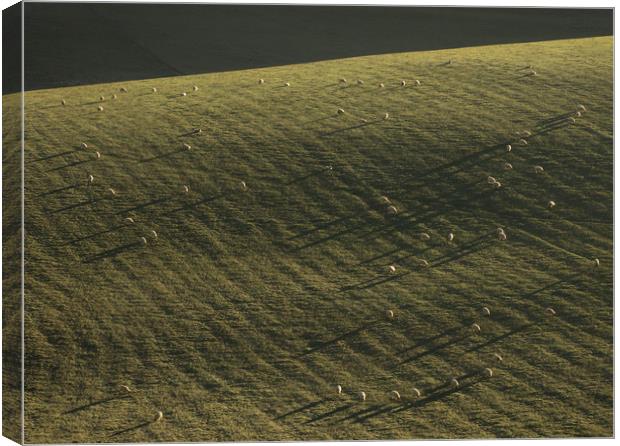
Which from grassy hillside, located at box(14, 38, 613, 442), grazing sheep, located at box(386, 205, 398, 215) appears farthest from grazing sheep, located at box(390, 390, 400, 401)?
grazing sheep, located at box(386, 205, 398, 215)

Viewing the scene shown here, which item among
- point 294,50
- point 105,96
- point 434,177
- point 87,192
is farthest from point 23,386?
point 294,50

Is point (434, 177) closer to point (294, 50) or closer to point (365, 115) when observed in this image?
point (365, 115)

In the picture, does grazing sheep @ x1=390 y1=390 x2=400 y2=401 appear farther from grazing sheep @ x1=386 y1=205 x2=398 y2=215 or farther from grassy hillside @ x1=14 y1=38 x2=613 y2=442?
grazing sheep @ x1=386 y1=205 x2=398 y2=215

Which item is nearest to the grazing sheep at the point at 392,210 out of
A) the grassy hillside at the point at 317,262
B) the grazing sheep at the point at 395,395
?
the grassy hillside at the point at 317,262

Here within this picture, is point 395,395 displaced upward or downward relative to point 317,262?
downward

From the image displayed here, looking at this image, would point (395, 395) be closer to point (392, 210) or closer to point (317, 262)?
point (317, 262)

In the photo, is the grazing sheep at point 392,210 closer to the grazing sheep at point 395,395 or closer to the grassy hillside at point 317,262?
the grassy hillside at point 317,262

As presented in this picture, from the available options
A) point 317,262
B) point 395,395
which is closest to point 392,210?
point 317,262

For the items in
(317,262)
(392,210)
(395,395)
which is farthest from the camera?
(392,210)

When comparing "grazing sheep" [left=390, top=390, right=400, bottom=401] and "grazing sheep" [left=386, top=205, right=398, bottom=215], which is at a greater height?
"grazing sheep" [left=386, top=205, right=398, bottom=215]
